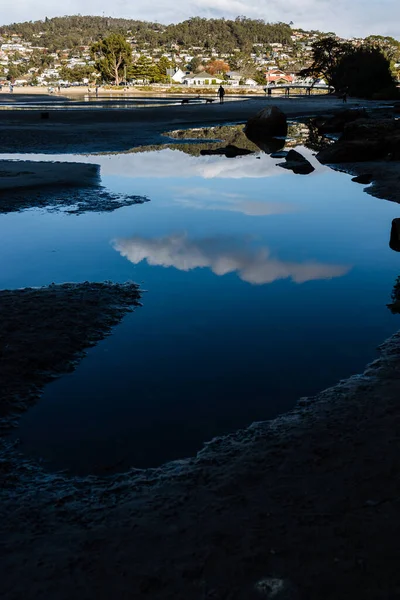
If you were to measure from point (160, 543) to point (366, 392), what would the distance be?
2.42 metres

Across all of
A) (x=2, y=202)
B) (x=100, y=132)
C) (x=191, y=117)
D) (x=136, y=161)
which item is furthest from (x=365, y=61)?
(x=2, y=202)

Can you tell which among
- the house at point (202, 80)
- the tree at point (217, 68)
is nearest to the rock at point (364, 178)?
the house at point (202, 80)

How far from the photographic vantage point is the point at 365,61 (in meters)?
68.2

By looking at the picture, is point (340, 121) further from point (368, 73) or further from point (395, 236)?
point (368, 73)

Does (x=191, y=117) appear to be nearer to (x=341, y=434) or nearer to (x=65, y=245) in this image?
(x=65, y=245)

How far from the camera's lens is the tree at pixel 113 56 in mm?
117688

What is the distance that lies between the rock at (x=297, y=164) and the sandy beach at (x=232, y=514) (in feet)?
46.2

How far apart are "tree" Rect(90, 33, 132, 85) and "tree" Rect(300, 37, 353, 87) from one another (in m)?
51.9

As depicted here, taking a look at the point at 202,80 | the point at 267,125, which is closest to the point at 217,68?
the point at 202,80

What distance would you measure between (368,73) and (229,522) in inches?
2915

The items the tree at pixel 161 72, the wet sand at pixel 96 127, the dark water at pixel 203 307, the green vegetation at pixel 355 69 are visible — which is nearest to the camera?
the dark water at pixel 203 307

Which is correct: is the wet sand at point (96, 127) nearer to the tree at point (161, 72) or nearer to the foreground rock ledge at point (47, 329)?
the foreground rock ledge at point (47, 329)

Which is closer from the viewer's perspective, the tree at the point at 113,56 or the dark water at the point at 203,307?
the dark water at the point at 203,307

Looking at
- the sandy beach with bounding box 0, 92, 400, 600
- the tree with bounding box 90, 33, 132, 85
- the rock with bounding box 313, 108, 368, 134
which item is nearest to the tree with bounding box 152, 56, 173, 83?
the tree with bounding box 90, 33, 132, 85
